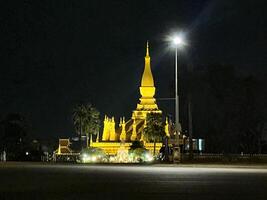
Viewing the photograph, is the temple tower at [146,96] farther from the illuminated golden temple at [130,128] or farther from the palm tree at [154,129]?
the palm tree at [154,129]

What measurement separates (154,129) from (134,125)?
16.0 metres

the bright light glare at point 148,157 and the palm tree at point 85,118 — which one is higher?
the palm tree at point 85,118

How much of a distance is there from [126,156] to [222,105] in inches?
439

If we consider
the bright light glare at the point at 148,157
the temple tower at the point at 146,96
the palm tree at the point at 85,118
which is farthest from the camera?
the temple tower at the point at 146,96

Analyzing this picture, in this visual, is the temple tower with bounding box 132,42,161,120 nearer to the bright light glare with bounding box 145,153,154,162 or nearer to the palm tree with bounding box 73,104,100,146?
the palm tree with bounding box 73,104,100,146

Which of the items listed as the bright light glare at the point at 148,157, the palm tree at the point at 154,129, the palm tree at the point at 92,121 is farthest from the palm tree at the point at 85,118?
the bright light glare at the point at 148,157

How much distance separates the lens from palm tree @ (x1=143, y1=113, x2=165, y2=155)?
8156cm

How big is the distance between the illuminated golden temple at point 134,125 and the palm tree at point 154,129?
6296 mm

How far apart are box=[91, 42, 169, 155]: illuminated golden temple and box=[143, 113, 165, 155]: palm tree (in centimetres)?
630

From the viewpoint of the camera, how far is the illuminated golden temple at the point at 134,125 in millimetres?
95062

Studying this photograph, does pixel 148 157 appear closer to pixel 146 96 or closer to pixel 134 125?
pixel 134 125

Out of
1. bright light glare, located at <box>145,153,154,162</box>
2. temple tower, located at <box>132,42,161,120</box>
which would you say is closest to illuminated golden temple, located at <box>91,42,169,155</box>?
temple tower, located at <box>132,42,161,120</box>

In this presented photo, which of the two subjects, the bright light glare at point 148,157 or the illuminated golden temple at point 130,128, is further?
→ the illuminated golden temple at point 130,128

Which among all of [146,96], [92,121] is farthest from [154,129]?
[146,96]
